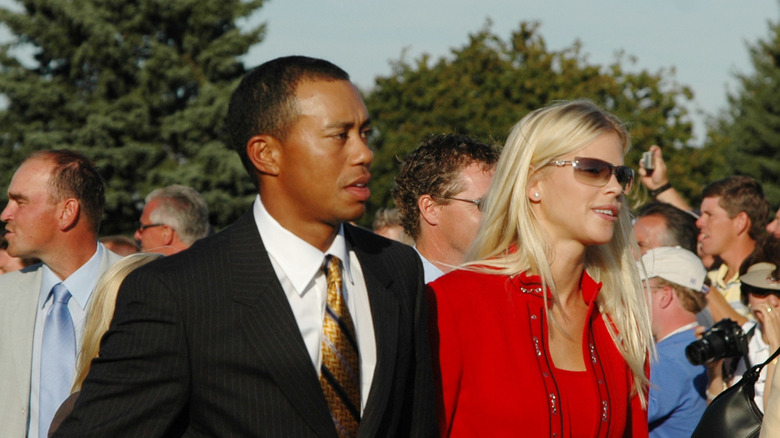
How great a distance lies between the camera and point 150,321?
2.57 m

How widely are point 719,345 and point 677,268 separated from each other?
2.53 feet

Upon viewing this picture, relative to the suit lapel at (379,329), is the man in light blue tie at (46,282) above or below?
above

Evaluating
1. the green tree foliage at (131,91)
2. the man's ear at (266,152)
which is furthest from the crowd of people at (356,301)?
the green tree foliage at (131,91)

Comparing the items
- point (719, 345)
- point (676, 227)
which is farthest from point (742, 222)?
point (719, 345)

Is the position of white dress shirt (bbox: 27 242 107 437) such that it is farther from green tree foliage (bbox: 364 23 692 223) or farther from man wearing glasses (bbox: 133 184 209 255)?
green tree foliage (bbox: 364 23 692 223)

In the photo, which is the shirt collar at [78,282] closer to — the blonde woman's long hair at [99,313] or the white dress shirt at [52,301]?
the white dress shirt at [52,301]

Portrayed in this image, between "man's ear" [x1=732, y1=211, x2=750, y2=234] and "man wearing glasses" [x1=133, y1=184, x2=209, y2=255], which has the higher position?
"man wearing glasses" [x1=133, y1=184, x2=209, y2=255]

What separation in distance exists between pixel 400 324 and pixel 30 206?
3022mm

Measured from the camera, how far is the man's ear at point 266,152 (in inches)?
110

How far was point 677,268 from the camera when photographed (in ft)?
19.1

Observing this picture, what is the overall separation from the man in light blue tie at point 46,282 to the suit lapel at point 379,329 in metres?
2.25

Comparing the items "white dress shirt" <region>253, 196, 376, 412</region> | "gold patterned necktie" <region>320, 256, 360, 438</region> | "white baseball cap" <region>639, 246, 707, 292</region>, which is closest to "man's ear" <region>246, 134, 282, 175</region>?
"white dress shirt" <region>253, 196, 376, 412</region>

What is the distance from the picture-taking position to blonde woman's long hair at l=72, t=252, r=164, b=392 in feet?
13.3

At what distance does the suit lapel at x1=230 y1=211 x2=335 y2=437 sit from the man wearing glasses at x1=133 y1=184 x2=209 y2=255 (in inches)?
208
